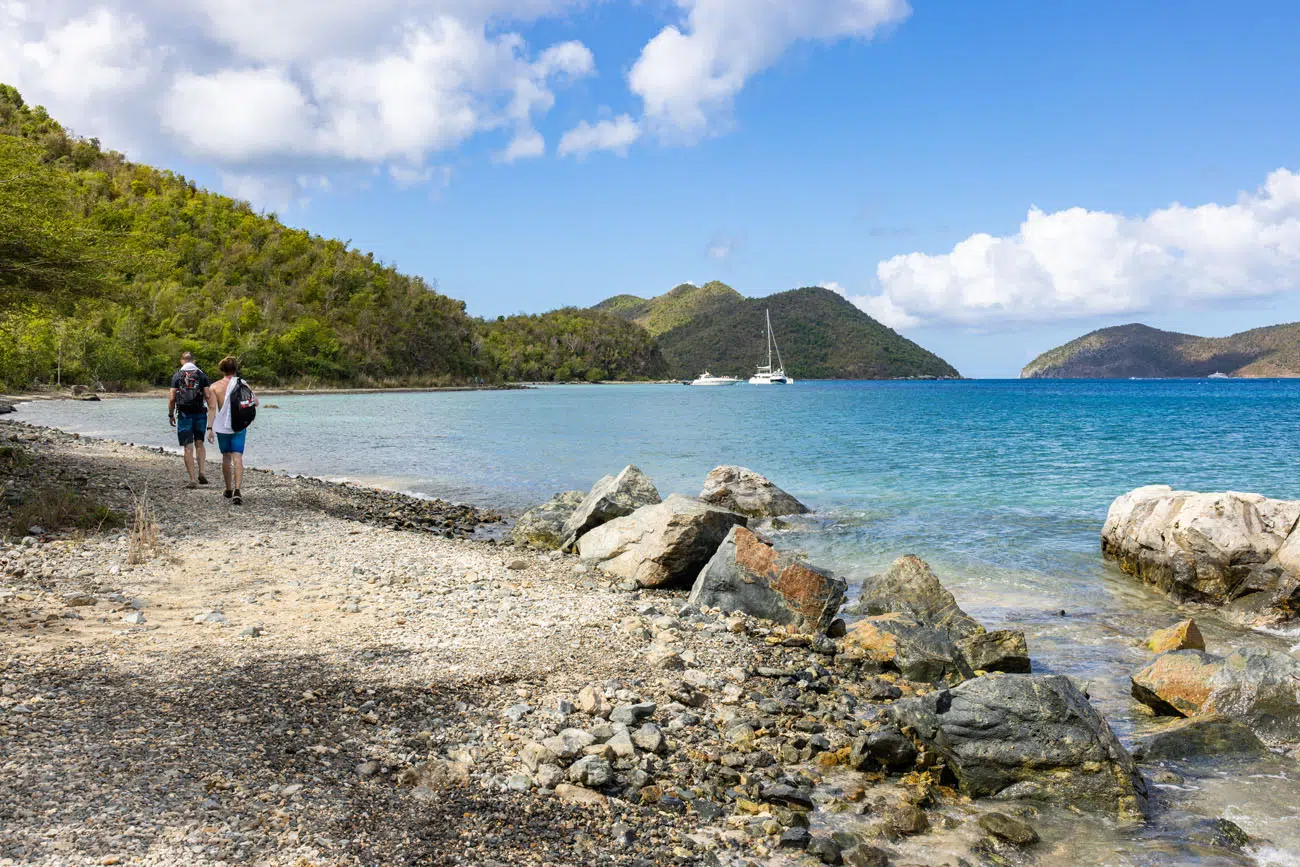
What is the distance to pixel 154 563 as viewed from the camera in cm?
920

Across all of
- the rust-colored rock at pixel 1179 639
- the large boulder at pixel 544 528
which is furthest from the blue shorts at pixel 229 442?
the rust-colored rock at pixel 1179 639

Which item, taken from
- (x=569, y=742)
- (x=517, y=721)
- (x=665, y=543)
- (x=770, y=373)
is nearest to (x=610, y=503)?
(x=665, y=543)

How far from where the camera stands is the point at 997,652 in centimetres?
816

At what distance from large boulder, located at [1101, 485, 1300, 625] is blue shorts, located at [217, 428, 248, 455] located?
14.9 m

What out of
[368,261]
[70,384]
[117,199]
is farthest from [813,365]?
[70,384]

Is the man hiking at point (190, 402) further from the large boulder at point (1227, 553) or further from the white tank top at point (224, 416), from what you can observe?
the large boulder at point (1227, 553)

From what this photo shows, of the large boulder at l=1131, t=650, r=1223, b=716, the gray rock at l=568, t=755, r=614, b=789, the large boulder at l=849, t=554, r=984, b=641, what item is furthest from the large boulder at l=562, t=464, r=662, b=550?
the gray rock at l=568, t=755, r=614, b=789

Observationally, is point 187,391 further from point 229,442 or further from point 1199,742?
point 1199,742

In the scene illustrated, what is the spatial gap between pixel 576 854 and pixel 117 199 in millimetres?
125440

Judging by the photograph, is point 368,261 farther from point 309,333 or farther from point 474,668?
point 474,668

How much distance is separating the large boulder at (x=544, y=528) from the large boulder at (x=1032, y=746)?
821 cm

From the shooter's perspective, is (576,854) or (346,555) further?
(346,555)

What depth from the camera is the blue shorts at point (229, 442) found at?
13.5 metres

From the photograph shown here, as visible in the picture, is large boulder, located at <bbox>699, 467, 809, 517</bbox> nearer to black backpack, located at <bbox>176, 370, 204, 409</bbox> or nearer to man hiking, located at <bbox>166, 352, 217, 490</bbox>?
man hiking, located at <bbox>166, 352, 217, 490</bbox>
